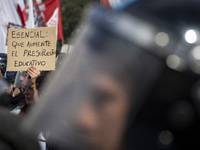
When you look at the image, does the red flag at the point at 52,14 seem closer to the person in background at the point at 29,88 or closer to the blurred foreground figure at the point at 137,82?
the person in background at the point at 29,88

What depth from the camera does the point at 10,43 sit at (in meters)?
3.74

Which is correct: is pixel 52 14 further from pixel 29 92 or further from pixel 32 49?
pixel 29 92

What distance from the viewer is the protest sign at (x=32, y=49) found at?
361 cm

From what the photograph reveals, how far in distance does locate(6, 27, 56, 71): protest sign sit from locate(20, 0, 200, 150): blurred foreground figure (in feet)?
8.59

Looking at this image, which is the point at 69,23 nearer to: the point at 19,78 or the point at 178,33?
the point at 19,78

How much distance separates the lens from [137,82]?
2.98 ft

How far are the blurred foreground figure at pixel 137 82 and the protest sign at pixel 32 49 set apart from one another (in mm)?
2617

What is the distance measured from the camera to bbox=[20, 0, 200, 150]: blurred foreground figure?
0.87 m

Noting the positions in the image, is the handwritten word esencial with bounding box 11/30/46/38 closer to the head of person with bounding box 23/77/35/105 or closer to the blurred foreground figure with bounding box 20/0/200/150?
the head of person with bounding box 23/77/35/105

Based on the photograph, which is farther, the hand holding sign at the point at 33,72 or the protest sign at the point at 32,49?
the protest sign at the point at 32,49

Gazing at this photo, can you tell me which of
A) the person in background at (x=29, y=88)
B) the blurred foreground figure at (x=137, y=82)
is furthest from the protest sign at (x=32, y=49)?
the blurred foreground figure at (x=137, y=82)

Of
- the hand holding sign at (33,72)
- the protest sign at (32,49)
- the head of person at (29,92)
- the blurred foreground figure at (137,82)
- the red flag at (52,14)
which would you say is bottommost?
the red flag at (52,14)

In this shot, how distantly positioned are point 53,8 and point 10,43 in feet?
16.4

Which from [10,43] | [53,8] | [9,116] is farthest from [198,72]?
[53,8]
